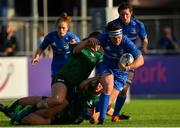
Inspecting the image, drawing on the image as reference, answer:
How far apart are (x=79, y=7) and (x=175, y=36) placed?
4.25m

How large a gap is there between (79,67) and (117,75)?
1281 millimetres

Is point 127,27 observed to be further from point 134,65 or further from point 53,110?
point 53,110

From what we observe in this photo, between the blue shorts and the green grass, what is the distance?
64 centimetres

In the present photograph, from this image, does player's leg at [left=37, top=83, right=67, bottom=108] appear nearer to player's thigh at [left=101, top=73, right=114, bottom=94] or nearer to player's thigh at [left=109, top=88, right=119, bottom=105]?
player's thigh at [left=101, top=73, right=114, bottom=94]

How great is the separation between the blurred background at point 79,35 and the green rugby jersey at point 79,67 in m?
7.57

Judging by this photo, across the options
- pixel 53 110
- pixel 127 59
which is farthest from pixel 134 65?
pixel 53 110

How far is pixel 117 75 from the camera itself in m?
15.3

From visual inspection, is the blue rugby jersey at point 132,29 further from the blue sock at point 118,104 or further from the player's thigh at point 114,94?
the player's thigh at point 114,94

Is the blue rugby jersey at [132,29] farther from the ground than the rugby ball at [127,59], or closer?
farther from the ground

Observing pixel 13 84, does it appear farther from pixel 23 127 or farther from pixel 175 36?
pixel 23 127

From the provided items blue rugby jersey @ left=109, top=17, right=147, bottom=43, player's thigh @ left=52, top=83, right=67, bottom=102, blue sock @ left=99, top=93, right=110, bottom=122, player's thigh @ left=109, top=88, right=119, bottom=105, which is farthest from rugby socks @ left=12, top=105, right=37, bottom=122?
blue rugby jersey @ left=109, top=17, right=147, bottom=43

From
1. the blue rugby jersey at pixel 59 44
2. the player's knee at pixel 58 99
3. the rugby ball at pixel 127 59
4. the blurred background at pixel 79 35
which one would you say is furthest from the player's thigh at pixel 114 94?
the blurred background at pixel 79 35

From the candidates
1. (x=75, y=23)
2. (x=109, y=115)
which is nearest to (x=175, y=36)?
(x=75, y=23)

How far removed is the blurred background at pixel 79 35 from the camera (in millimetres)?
23875
